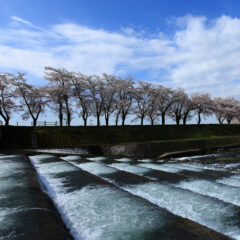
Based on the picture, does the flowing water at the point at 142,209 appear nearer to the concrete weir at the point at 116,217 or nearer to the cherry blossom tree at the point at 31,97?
the concrete weir at the point at 116,217

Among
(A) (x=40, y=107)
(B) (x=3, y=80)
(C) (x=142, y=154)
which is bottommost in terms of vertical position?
(C) (x=142, y=154)

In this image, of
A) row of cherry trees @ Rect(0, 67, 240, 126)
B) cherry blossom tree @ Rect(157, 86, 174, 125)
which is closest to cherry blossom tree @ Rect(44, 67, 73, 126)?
row of cherry trees @ Rect(0, 67, 240, 126)

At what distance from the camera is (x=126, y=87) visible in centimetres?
4034

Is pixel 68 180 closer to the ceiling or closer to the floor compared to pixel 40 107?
closer to the floor

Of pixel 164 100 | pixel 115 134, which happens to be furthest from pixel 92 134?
pixel 164 100

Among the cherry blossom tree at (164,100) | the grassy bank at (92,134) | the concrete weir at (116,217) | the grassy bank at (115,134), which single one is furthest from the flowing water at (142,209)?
the cherry blossom tree at (164,100)

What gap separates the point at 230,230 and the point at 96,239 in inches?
81.8

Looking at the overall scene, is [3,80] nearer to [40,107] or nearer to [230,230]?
[40,107]

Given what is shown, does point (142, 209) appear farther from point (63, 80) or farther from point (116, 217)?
point (63, 80)

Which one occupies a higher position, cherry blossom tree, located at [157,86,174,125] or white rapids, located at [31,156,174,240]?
cherry blossom tree, located at [157,86,174,125]

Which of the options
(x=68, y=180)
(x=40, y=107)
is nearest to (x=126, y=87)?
(x=40, y=107)

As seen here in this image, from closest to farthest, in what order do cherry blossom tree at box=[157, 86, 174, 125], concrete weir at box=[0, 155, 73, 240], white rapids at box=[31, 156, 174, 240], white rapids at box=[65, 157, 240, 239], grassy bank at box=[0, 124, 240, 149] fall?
concrete weir at box=[0, 155, 73, 240] < white rapids at box=[31, 156, 174, 240] < white rapids at box=[65, 157, 240, 239] < grassy bank at box=[0, 124, 240, 149] < cherry blossom tree at box=[157, 86, 174, 125]

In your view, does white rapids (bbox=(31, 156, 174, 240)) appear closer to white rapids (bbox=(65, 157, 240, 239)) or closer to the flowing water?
the flowing water

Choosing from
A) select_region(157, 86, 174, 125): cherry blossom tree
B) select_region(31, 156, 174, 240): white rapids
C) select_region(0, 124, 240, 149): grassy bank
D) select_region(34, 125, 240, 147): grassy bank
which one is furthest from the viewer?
select_region(157, 86, 174, 125): cherry blossom tree
